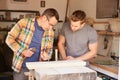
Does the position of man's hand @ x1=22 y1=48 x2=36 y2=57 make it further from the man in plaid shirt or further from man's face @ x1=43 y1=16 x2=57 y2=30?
man's face @ x1=43 y1=16 x2=57 y2=30

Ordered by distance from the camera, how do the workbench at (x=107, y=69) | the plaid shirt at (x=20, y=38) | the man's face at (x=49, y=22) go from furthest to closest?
the workbench at (x=107, y=69) < the plaid shirt at (x=20, y=38) < the man's face at (x=49, y=22)

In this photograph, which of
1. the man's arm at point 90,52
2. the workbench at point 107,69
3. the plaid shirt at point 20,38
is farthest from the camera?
the workbench at point 107,69

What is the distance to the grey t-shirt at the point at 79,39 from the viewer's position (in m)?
1.99

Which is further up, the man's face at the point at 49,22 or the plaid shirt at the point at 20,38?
the man's face at the point at 49,22

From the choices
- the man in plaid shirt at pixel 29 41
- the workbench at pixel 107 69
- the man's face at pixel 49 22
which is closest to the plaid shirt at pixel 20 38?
the man in plaid shirt at pixel 29 41

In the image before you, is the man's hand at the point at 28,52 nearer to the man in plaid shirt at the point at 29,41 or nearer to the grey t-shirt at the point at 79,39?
the man in plaid shirt at the point at 29,41

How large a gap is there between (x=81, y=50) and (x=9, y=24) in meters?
2.95

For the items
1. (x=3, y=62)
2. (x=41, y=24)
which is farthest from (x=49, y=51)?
(x=3, y=62)

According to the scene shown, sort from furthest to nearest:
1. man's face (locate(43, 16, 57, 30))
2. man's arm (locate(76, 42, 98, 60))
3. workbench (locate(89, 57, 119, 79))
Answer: workbench (locate(89, 57, 119, 79)) → man's arm (locate(76, 42, 98, 60)) → man's face (locate(43, 16, 57, 30))

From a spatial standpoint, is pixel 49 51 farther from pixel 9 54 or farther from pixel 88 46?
pixel 9 54

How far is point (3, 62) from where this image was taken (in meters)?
3.31

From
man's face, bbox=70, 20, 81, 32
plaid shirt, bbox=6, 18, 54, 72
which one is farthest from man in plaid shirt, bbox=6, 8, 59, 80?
man's face, bbox=70, 20, 81, 32

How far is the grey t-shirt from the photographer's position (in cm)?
199

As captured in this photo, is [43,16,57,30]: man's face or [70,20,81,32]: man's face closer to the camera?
[43,16,57,30]: man's face
